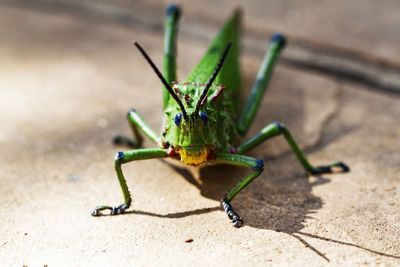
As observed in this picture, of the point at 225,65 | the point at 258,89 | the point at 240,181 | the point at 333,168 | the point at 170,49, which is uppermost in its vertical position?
the point at 170,49

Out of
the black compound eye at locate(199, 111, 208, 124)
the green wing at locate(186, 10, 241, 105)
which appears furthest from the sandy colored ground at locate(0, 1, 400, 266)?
the black compound eye at locate(199, 111, 208, 124)

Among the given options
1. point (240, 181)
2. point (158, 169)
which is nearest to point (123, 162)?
point (158, 169)

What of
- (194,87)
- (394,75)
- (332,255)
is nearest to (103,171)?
(194,87)

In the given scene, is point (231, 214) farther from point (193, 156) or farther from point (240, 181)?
point (193, 156)

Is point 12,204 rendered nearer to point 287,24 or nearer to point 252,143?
point 252,143

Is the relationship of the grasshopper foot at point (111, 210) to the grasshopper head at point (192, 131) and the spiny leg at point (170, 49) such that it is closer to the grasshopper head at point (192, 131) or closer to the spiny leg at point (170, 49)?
the grasshopper head at point (192, 131)

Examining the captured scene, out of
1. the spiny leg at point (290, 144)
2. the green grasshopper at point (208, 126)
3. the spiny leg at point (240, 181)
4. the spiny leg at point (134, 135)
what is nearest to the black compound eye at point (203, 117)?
the green grasshopper at point (208, 126)
